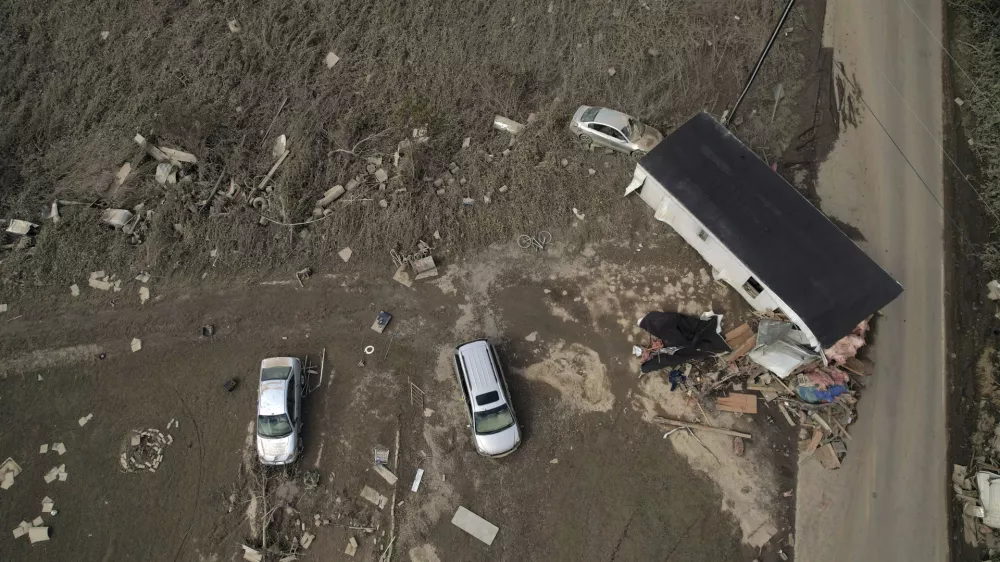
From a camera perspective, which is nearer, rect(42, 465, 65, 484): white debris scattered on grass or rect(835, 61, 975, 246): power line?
rect(42, 465, 65, 484): white debris scattered on grass

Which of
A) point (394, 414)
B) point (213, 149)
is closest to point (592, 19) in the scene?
point (213, 149)

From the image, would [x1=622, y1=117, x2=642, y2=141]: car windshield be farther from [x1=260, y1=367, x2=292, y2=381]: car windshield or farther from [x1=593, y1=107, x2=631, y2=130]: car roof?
[x1=260, y1=367, x2=292, y2=381]: car windshield

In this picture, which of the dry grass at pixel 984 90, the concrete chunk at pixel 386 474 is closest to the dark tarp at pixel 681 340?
the concrete chunk at pixel 386 474

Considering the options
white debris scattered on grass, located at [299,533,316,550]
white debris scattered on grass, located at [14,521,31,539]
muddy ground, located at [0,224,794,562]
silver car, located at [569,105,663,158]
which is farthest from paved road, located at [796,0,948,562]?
white debris scattered on grass, located at [14,521,31,539]

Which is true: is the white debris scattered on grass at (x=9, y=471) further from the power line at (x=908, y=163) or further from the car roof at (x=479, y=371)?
the power line at (x=908, y=163)

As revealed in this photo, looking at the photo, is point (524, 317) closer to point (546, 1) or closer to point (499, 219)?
point (499, 219)

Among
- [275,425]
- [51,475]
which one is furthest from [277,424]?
[51,475]
